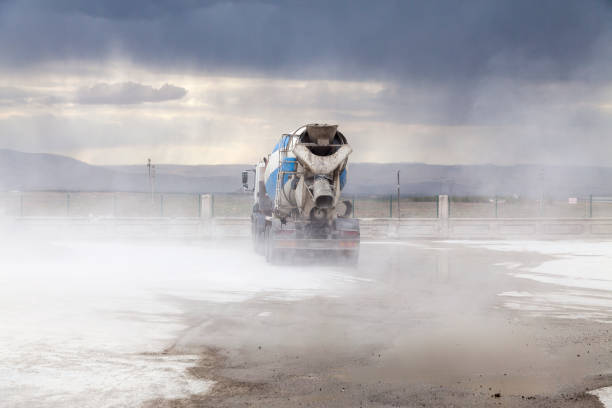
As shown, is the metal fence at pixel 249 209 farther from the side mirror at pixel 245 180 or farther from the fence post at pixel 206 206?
the side mirror at pixel 245 180

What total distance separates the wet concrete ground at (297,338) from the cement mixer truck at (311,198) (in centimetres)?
97

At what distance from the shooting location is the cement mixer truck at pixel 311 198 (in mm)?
20375

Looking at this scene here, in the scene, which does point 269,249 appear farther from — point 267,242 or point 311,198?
point 311,198

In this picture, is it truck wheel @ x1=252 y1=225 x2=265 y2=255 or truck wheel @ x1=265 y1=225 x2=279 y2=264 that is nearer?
truck wheel @ x1=265 y1=225 x2=279 y2=264

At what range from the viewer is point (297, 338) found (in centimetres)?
1056

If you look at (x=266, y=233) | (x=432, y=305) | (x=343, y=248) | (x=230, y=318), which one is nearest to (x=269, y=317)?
(x=230, y=318)

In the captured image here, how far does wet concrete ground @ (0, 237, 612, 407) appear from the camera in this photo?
7648mm

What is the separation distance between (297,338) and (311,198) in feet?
34.3

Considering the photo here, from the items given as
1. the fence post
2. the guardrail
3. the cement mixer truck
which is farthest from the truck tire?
the fence post

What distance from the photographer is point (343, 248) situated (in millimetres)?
21141

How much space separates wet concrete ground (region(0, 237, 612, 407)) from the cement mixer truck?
968 mm

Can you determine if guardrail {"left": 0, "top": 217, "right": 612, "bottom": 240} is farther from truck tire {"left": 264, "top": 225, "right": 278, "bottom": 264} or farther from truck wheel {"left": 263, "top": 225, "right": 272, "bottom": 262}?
truck tire {"left": 264, "top": 225, "right": 278, "bottom": 264}

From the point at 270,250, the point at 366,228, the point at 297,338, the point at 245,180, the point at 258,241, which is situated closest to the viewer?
the point at 297,338

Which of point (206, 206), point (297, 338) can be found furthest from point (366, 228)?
point (297, 338)
